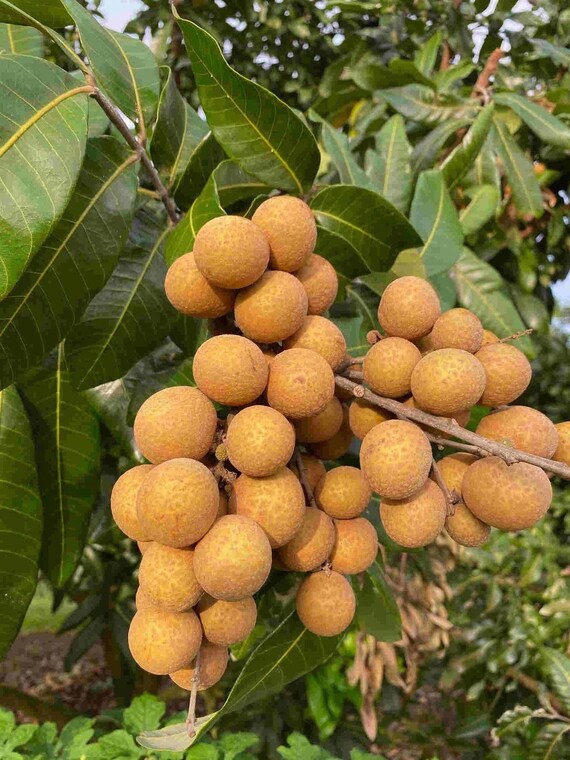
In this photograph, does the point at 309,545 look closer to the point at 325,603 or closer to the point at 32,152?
the point at 325,603

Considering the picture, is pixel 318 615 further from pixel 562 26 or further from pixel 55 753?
pixel 562 26

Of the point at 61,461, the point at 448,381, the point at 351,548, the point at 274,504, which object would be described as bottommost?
the point at 61,461

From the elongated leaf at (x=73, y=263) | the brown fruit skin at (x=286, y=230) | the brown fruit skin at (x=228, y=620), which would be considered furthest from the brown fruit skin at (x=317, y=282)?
the brown fruit skin at (x=228, y=620)

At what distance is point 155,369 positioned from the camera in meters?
0.97

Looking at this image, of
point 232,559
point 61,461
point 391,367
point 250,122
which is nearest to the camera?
point 232,559

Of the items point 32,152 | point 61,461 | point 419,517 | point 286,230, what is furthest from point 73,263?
point 419,517

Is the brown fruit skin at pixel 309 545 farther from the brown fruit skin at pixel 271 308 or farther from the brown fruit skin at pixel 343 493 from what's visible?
the brown fruit skin at pixel 271 308

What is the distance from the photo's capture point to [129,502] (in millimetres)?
601

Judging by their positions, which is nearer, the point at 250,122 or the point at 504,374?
the point at 504,374

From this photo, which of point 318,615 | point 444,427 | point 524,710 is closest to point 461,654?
point 524,710

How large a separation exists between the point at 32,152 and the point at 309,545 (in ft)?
1.63

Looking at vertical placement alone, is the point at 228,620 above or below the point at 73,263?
below

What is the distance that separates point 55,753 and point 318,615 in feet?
3.19

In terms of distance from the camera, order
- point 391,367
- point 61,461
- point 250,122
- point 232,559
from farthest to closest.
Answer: point 61,461, point 250,122, point 391,367, point 232,559
